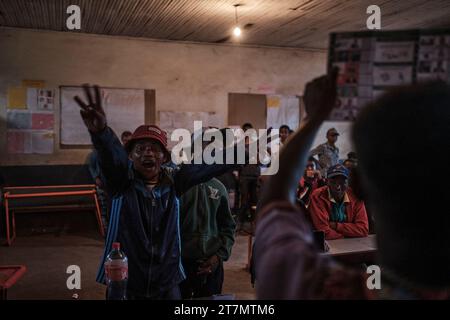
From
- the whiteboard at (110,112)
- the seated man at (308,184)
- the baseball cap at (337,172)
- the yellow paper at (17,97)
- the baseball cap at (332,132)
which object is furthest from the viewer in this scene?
the baseball cap at (332,132)

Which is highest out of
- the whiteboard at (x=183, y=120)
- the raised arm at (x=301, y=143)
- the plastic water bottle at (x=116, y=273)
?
the whiteboard at (x=183, y=120)

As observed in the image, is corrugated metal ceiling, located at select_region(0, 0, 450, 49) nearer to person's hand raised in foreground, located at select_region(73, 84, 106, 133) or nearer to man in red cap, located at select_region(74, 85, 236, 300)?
man in red cap, located at select_region(74, 85, 236, 300)

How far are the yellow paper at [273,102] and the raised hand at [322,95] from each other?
7.43 meters

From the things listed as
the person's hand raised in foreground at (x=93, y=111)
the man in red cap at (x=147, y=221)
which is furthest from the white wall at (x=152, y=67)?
the person's hand raised in foreground at (x=93, y=111)

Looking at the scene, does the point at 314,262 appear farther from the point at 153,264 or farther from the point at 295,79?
the point at 295,79

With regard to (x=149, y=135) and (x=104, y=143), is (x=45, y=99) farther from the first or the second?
(x=104, y=143)

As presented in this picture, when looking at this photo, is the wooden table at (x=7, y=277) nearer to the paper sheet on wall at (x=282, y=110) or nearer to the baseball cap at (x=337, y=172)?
the baseball cap at (x=337, y=172)

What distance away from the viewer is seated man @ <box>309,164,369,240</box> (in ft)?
12.1

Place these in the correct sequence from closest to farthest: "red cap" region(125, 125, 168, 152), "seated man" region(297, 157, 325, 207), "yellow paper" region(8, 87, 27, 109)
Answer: "red cap" region(125, 125, 168, 152)
"seated man" region(297, 157, 325, 207)
"yellow paper" region(8, 87, 27, 109)

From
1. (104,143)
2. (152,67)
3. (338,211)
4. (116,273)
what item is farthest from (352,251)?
(152,67)

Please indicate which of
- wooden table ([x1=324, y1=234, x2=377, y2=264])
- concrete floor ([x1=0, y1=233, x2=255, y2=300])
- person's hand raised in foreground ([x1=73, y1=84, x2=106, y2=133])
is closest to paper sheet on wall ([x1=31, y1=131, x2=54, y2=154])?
concrete floor ([x1=0, y1=233, x2=255, y2=300])

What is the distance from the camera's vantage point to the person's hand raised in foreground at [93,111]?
1416 millimetres

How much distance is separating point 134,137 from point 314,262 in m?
1.80

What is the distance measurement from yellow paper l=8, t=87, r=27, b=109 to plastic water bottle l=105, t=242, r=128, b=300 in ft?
18.2
